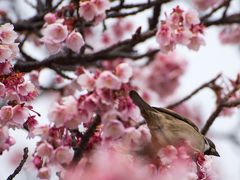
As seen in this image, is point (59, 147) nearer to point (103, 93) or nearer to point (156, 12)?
point (103, 93)

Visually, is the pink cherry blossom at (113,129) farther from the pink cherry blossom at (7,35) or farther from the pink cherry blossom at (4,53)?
the pink cherry blossom at (7,35)

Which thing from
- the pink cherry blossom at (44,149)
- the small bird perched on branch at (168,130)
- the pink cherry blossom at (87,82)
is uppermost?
the pink cherry blossom at (87,82)

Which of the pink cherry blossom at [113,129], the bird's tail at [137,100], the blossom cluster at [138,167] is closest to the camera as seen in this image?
the blossom cluster at [138,167]

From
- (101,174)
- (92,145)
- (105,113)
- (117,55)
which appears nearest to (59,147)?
(92,145)

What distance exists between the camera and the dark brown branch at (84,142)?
231 cm

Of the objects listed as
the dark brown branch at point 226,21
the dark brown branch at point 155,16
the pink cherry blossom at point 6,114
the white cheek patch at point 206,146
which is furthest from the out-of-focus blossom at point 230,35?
the pink cherry blossom at point 6,114

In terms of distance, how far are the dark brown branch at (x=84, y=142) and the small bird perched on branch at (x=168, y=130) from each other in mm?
265

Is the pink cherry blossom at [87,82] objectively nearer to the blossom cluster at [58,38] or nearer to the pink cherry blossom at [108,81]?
the pink cherry blossom at [108,81]

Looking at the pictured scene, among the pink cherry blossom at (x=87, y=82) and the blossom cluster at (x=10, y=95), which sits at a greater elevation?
the pink cherry blossom at (x=87, y=82)

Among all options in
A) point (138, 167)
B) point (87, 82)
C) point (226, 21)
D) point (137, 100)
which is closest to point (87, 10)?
point (137, 100)

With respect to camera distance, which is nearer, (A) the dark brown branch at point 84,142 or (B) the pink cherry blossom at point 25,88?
(A) the dark brown branch at point 84,142

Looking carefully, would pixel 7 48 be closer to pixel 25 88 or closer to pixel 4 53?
pixel 4 53

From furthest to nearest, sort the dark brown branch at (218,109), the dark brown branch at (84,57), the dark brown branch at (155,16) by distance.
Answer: the dark brown branch at (155,16) → the dark brown branch at (218,109) → the dark brown branch at (84,57)

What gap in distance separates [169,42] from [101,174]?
2069 millimetres
